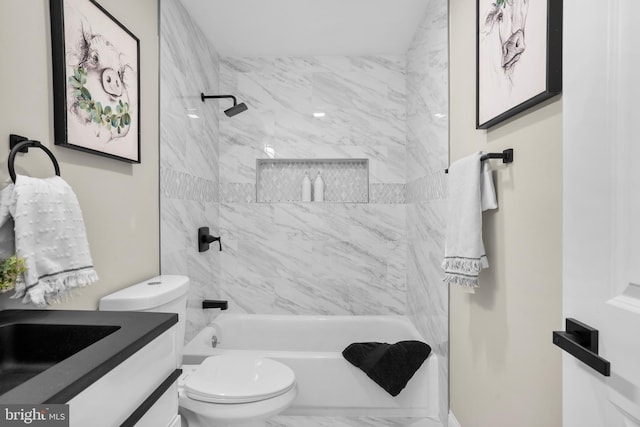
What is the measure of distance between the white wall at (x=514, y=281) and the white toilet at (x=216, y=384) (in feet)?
2.84

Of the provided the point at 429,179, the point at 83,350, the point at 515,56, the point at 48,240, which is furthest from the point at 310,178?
the point at 83,350

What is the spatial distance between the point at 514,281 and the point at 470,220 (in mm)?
275

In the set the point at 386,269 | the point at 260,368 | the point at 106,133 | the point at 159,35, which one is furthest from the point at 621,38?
the point at 386,269

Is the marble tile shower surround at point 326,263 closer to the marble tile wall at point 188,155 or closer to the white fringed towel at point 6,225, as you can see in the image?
the marble tile wall at point 188,155

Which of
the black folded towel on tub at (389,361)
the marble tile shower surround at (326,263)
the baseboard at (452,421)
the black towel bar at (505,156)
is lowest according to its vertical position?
the baseboard at (452,421)

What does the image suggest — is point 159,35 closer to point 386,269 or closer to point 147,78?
point 147,78

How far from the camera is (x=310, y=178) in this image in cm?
317

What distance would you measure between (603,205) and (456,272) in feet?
2.94

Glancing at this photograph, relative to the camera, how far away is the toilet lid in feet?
5.18

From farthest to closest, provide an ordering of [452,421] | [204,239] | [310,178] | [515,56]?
[310,178] < [204,239] < [452,421] < [515,56]

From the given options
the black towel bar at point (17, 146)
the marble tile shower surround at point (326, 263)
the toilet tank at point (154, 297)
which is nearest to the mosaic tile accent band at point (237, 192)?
the marble tile shower surround at point (326, 263)

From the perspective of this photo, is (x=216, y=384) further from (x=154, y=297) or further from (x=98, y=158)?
(x=98, y=158)

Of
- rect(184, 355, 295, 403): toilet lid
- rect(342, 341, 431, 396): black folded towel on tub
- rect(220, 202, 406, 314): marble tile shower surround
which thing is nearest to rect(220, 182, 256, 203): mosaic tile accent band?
rect(220, 202, 406, 314): marble tile shower surround

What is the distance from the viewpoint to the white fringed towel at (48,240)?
1.01m
